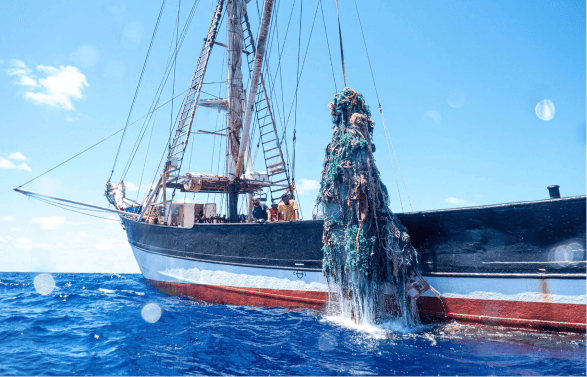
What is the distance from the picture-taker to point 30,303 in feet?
33.0

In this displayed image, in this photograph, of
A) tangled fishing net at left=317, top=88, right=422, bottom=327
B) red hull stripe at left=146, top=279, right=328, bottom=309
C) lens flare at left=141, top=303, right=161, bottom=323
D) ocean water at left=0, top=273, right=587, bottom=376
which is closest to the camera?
ocean water at left=0, top=273, right=587, bottom=376

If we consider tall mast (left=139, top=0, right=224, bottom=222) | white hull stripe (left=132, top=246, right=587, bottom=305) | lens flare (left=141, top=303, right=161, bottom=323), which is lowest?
lens flare (left=141, top=303, right=161, bottom=323)

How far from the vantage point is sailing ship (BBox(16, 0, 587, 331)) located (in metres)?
5.69

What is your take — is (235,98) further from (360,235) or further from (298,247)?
(360,235)

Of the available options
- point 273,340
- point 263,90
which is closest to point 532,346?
point 273,340

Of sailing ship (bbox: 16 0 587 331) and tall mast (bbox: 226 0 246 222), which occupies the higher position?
tall mast (bbox: 226 0 246 222)

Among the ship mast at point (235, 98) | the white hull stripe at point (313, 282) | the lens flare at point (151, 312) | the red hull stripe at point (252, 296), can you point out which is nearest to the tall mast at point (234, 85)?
the ship mast at point (235, 98)

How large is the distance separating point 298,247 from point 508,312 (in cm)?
493

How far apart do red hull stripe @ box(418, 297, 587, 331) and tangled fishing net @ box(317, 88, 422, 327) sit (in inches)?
21.9

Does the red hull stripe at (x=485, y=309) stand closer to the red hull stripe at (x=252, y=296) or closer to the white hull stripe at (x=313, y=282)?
the red hull stripe at (x=252, y=296)

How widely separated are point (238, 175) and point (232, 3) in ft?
29.5

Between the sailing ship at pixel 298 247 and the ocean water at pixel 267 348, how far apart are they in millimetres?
592

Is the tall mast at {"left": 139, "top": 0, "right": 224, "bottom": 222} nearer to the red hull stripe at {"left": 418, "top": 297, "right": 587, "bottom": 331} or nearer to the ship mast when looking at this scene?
the ship mast

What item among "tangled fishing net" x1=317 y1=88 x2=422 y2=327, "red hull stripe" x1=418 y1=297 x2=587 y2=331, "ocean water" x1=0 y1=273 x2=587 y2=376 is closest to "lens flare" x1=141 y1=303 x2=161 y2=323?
"ocean water" x1=0 y1=273 x2=587 y2=376
